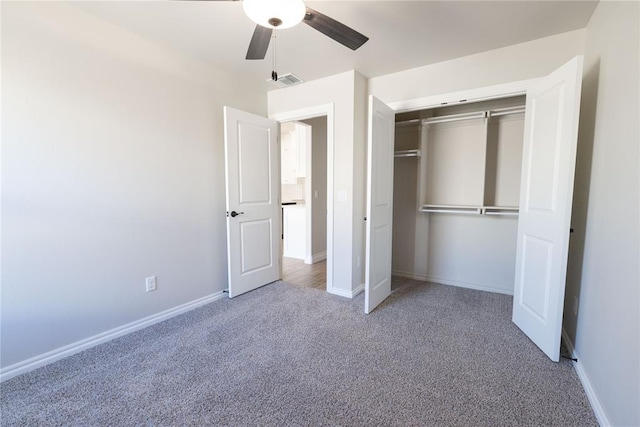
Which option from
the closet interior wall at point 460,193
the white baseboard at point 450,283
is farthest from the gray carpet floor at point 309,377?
the closet interior wall at point 460,193

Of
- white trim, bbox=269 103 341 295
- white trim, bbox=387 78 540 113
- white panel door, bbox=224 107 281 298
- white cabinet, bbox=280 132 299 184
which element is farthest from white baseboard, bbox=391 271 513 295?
white cabinet, bbox=280 132 299 184

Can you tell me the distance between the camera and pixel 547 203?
199 cm

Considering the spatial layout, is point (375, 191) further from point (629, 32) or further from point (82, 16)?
point (82, 16)

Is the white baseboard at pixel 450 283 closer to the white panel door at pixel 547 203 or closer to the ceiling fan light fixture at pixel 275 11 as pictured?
the white panel door at pixel 547 203

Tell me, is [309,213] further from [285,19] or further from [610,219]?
[610,219]

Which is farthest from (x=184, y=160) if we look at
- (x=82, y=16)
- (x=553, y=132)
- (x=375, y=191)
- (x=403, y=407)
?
(x=553, y=132)

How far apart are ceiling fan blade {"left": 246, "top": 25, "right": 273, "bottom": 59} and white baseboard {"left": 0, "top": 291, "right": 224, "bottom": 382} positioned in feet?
7.57

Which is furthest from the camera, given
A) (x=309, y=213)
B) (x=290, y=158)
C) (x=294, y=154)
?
(x=290, y=158)

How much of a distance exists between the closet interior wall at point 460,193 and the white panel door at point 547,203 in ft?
2.95

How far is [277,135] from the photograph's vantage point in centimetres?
348

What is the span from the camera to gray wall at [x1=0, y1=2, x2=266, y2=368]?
1770 millimetres

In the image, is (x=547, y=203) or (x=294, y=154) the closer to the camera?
(x=547, y=203)

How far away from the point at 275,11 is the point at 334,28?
35 centimetres

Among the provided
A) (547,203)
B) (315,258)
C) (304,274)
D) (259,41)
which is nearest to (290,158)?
(315,258)
